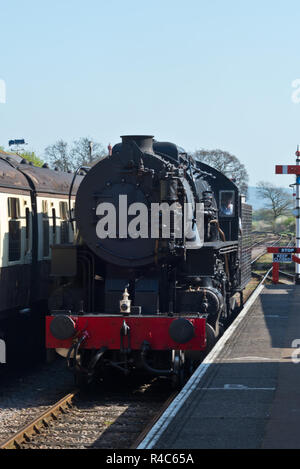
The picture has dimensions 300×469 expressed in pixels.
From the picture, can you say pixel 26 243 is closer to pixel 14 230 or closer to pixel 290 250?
pixel 14 230

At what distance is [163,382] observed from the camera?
37.6ft

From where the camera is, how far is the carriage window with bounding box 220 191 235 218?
1417 centimetres

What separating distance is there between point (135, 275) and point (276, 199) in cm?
5291

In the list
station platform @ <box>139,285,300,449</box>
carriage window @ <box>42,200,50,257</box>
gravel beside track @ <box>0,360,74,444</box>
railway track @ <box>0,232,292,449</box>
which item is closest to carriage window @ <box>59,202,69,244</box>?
carriage window @ <box>42,200,50,257</box>

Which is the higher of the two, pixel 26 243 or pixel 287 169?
pixel 287 169

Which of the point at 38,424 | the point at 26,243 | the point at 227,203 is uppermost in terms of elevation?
the point at 227,203

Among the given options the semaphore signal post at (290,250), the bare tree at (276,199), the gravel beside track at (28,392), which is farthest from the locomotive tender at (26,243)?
the bare tree at (276,199)

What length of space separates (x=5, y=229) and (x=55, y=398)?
2.63 meters

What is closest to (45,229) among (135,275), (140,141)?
(135,275)

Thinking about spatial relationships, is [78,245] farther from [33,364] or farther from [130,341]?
[33,364]

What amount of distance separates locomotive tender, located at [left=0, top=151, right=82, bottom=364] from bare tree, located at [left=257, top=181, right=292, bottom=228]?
153ft

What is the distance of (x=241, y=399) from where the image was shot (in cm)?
834
